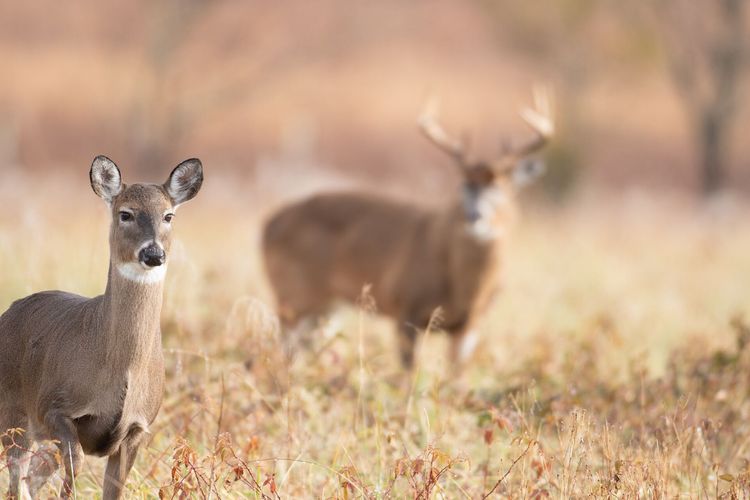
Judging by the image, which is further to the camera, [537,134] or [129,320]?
[537,134]

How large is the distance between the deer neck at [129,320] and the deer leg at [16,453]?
1.72ft

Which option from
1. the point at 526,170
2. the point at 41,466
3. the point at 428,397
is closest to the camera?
the point at 41,466

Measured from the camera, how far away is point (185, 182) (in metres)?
4.34

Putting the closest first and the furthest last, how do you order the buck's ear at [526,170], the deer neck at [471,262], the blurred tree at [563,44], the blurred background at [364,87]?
the deer neck at [471,262]
the buck's ear at [526,170]
the blurred background at [364,87]
the blurred tree at [563,44]

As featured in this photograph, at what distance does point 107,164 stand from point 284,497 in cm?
153

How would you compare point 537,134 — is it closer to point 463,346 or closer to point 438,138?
point 438,138

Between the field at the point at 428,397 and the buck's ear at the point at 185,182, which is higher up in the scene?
the buck's ear at the point at 185,182

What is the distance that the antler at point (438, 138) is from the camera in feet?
30.3

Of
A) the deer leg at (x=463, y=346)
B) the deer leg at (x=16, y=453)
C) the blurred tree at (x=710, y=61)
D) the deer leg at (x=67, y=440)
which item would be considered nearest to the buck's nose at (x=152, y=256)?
the deer leg at (x=67, y=440)

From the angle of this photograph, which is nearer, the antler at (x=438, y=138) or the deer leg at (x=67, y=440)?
the deer leg at (x=67, y=440)

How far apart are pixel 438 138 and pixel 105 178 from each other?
556cm

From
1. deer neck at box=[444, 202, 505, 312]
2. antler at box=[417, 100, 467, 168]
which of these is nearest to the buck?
deer neck at box=[444, 202, 505, 312]

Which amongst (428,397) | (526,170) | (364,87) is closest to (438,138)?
(526,170)

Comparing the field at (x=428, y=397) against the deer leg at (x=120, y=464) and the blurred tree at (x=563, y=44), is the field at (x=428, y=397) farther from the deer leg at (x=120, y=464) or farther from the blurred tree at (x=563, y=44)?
the blurred tree at (x=563, y=44)
